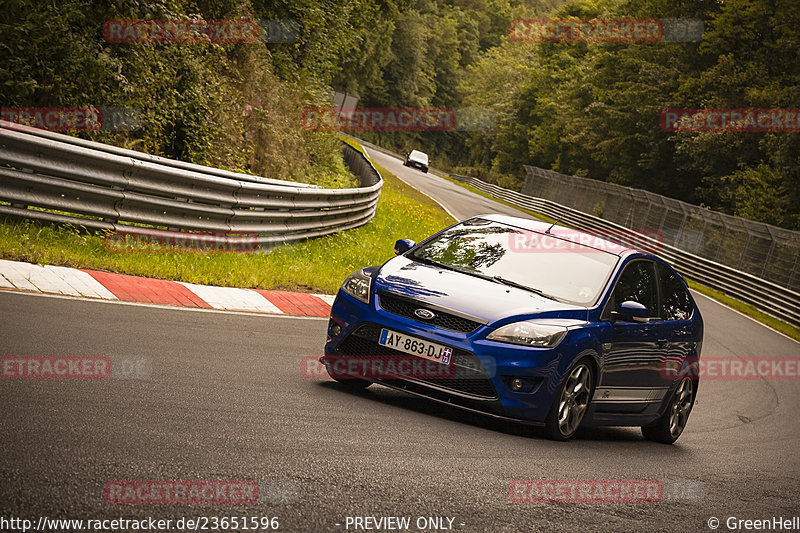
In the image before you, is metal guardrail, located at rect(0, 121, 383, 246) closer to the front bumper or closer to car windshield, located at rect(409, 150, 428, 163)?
the front bumper

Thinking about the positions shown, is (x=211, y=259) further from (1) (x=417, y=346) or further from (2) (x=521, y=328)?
(2) (x=521, y=328)

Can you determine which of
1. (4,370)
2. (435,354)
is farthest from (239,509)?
(435,354)

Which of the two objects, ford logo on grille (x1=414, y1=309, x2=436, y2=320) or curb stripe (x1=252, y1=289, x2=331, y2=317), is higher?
ford logo on grille (x1=414, y1=309, x2=436, y2=320)

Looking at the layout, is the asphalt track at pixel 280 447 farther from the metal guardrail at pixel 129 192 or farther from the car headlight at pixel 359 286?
the metal guardrail at pixel 129 192

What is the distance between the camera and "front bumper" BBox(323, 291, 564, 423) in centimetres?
663

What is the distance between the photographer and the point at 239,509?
3883 mm

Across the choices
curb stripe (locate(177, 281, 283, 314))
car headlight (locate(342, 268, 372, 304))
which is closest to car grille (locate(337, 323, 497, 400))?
car headlight (locate(342, 268, 372, 304))

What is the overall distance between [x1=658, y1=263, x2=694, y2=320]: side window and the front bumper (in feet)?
7.65

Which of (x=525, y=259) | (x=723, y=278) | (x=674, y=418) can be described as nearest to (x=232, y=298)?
(x=525, y=259)

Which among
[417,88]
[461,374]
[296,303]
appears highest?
[461,374]

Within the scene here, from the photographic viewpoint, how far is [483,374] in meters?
6.65

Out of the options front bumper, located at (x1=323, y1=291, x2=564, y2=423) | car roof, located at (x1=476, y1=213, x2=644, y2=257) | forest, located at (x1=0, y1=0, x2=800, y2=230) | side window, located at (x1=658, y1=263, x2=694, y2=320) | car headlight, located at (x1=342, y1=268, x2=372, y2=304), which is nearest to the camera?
front bumper, located at (x1=323, y1=291, x2=564, y2=423)

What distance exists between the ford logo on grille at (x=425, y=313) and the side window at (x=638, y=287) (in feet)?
5.54

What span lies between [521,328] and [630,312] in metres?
1.31
